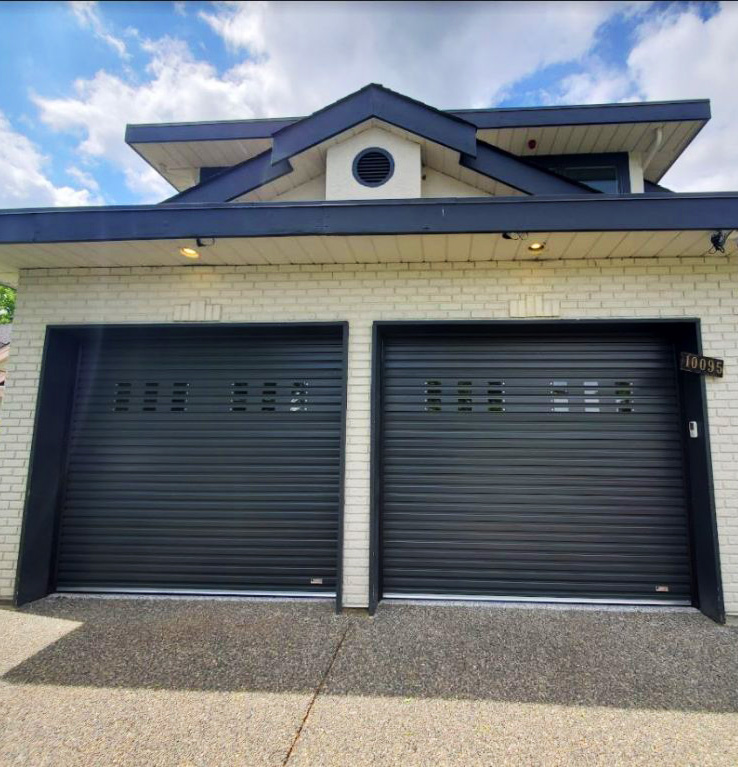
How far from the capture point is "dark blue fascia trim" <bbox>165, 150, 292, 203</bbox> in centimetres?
484

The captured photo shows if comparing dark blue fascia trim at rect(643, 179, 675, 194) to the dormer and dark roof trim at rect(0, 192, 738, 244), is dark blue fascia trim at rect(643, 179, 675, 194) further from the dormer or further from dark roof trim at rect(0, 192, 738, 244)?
dark roof trim at rect(0, 192, 738, 244)

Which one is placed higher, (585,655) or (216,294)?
(216,294)

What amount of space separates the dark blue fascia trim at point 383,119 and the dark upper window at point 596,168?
2232mm

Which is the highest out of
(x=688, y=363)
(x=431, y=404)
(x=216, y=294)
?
(x=216, y=294)

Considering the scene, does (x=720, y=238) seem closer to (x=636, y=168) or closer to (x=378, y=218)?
(x=378, y=218)

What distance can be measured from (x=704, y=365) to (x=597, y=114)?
386cm

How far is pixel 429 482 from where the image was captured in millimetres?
4145

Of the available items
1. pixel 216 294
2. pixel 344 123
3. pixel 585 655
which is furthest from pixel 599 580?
pixel 344 123

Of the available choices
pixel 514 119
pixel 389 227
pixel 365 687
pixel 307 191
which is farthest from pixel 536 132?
pixel 365 687

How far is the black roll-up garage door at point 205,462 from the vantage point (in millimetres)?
4160

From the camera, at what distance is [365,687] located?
8.61 ft

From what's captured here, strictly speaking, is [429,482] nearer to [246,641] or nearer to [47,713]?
[246,641]

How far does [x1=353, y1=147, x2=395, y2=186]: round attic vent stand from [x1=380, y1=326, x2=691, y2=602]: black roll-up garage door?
1.86 m

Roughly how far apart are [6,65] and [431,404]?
→ 563 centimetres
